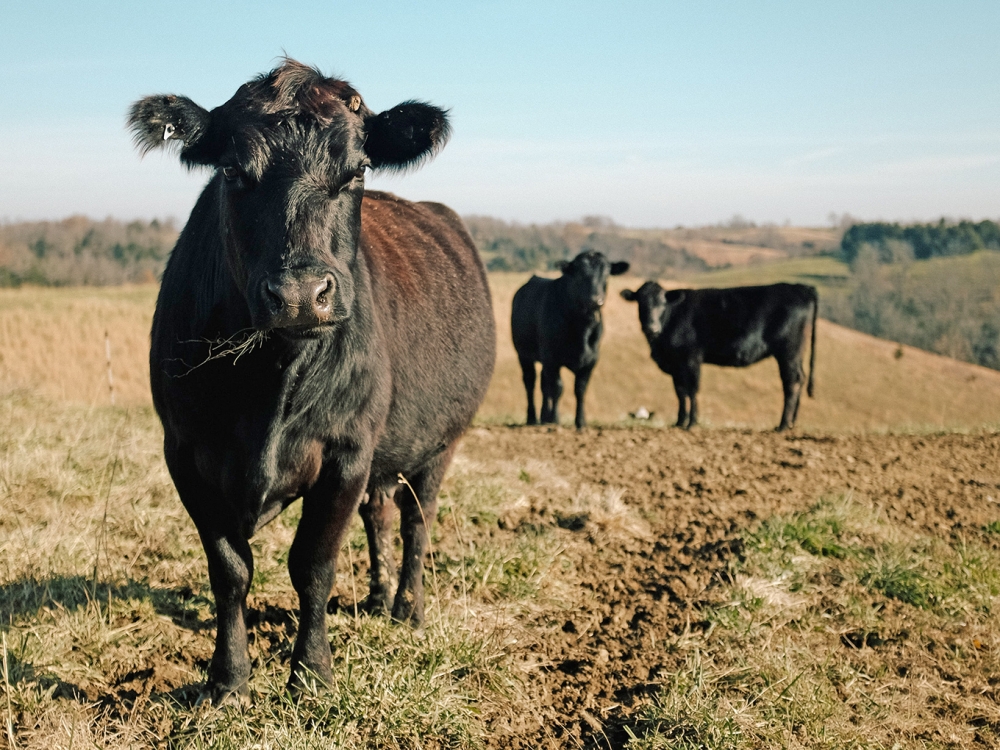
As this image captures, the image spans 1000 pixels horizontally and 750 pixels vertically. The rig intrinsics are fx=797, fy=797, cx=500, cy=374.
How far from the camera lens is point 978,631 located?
4.24 metres

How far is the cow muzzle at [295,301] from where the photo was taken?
2527 millimetres

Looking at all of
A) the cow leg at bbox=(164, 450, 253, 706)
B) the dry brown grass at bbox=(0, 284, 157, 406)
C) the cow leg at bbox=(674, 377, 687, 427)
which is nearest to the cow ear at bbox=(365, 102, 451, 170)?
the cow leg at bbox=(164, 450, 253, 706)

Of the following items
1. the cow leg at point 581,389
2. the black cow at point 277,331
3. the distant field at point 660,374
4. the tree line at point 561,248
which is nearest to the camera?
the black cow at point 277,331

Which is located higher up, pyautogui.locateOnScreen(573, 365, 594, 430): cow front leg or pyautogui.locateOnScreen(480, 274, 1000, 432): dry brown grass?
pyautogui.locateOnScreen(573, 365, 594, 430): cow front leg

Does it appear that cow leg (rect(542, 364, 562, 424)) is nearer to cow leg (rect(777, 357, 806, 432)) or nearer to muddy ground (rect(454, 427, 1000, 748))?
muddy ground (rect(454, 427, 1000, 748))

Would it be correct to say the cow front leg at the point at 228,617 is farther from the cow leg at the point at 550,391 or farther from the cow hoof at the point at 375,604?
the cow leg at the point at 550,391

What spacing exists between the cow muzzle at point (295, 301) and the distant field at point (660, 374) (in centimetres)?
2423

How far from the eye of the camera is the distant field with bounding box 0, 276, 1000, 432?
29.3m

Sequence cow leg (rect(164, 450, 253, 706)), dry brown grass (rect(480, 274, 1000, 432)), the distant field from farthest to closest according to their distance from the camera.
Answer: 1. dry brown grass (rect(480, 274, 1000, 432))
2. the distant field
3. cow leg (rect(164, 450, 253, 706))

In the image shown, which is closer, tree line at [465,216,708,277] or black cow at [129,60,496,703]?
black cow at [129,60,496,703]

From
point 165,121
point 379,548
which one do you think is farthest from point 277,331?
point 379,548

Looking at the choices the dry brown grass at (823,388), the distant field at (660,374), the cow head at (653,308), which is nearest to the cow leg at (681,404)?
the cow head at (653,308)

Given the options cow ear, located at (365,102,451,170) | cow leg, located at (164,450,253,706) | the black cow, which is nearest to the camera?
the black cow

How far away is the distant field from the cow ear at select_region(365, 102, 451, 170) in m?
23.5
